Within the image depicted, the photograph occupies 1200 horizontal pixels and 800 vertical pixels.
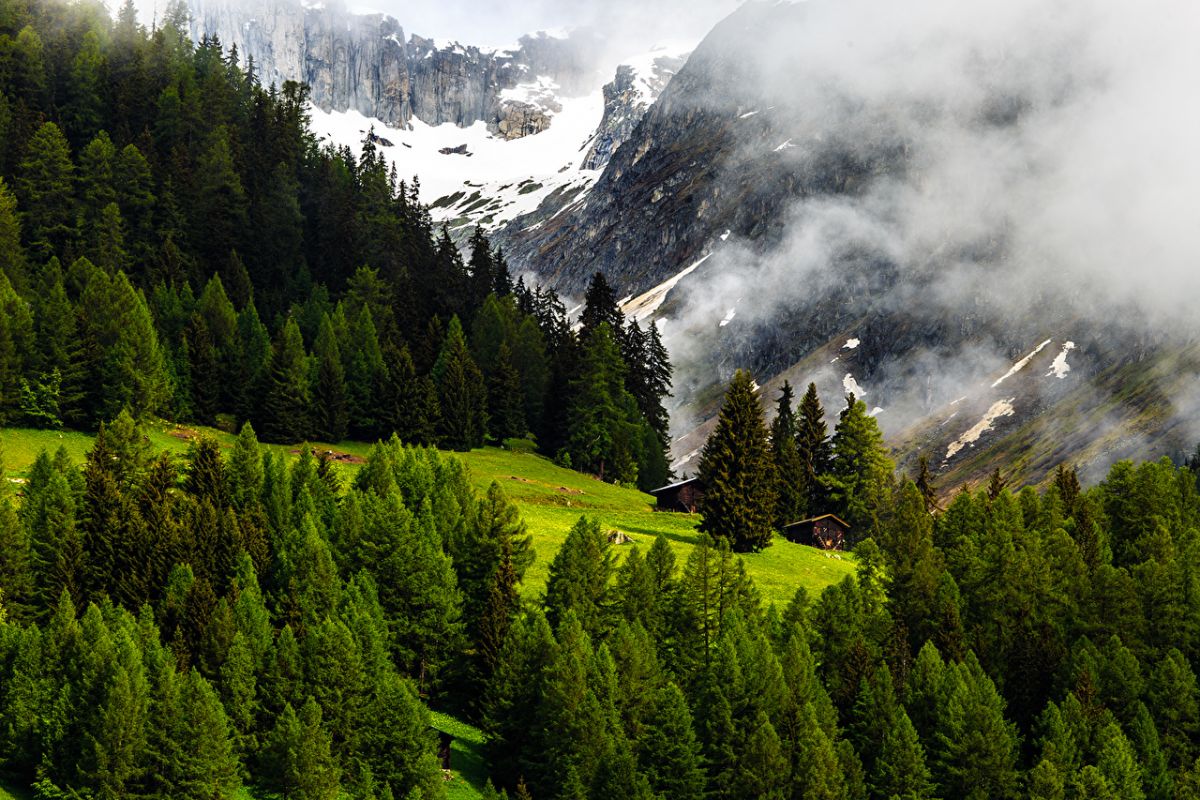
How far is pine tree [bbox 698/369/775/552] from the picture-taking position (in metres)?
87.5

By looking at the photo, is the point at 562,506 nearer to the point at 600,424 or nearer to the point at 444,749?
the point at 600,424

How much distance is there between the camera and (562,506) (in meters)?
98.0

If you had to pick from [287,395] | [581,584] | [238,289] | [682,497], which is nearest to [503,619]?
[581,584]

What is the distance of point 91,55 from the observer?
161000mm

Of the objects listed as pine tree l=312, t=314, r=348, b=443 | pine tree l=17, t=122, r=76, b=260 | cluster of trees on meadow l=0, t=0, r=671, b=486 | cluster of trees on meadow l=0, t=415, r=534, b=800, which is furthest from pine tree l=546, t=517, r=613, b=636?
pine tree l=17, t=122, r=76, b=260

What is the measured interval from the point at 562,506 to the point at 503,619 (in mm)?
31700

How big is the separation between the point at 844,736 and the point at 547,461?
59.4 metres

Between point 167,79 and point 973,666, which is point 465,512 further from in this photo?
point 167,79

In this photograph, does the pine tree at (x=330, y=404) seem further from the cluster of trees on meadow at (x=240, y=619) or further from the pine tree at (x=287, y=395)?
the cluster of trees on meadow at (x=240, y=619)

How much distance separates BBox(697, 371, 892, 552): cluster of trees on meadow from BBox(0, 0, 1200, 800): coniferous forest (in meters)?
0.31

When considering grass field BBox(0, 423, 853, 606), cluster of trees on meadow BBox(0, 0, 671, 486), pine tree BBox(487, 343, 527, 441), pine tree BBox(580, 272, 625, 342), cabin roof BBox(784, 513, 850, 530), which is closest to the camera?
grass field BBox(0, 423, 853, 606)

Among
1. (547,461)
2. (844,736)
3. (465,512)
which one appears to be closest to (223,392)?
(547,461)

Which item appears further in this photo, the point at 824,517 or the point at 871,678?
the point at 824,517

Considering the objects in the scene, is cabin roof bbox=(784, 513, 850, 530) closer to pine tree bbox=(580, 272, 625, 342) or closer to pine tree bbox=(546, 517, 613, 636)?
pine tree bbox=(546, 517, 613, 636)
